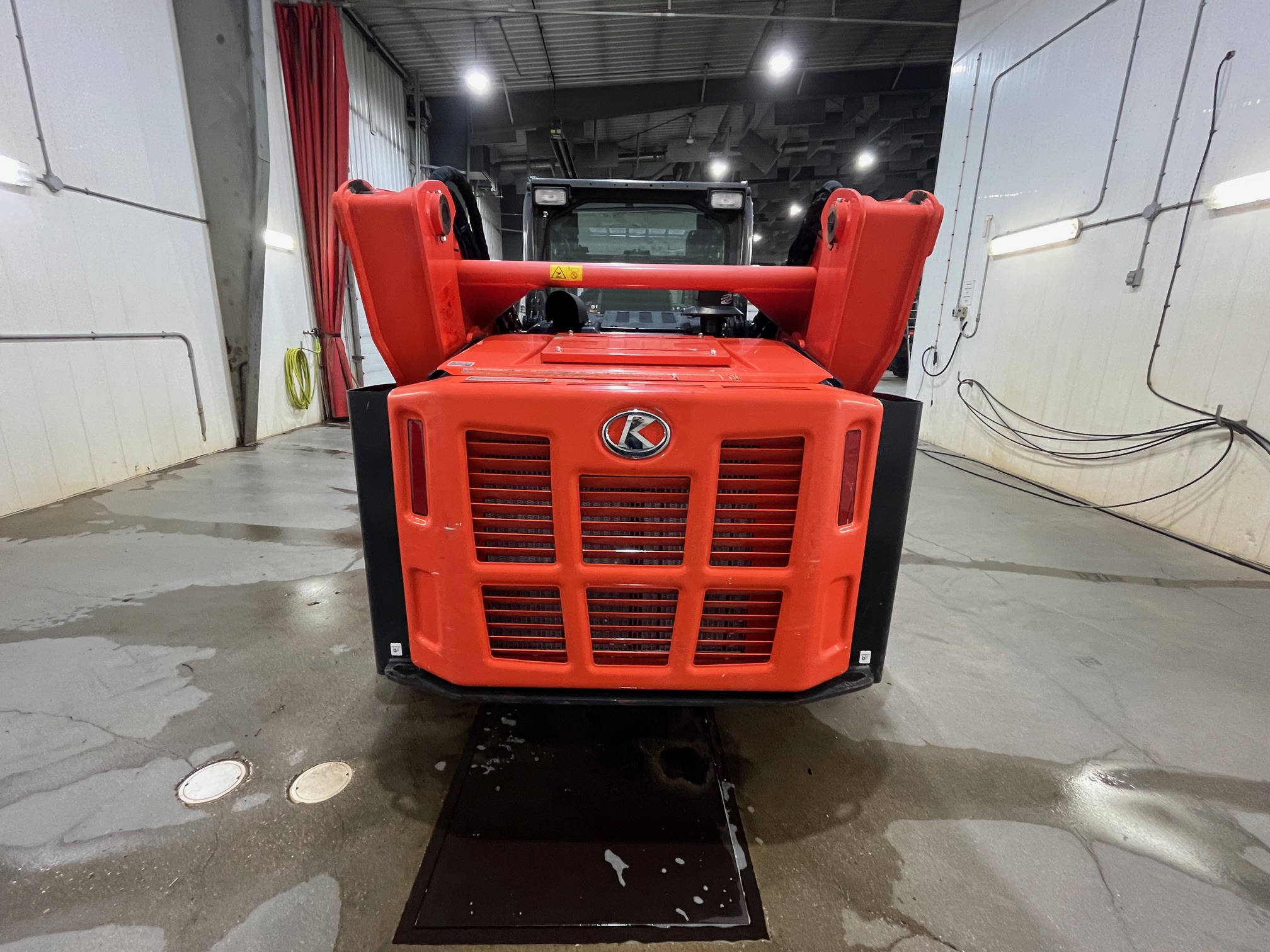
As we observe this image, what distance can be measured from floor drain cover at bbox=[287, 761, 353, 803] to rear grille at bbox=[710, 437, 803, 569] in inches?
46.2

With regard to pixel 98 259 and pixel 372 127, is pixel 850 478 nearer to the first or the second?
pixel 98 259

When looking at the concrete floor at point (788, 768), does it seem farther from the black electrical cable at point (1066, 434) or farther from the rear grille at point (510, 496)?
the black electrical cable at point (1066, 434)

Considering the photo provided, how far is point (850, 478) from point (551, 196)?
7.28ft

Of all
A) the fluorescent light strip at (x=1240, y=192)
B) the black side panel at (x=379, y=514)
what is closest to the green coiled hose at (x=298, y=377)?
the black side panel at (x=379, y=514)

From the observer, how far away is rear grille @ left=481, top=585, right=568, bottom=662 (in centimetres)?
135

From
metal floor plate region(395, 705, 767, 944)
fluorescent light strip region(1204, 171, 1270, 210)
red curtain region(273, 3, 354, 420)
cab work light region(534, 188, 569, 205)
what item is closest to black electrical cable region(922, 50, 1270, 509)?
fluorescent light strip region(1204, 171, 1270, 210)

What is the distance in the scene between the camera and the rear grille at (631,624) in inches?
52.9

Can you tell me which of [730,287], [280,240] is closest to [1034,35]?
[730,287]

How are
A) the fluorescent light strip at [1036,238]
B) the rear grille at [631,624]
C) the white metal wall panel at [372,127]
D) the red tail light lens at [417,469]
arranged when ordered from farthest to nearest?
the white metal wall panel at [372,127] < the fluorescent light strip at [1036,238] < the rear grille at [631,624] < the red tail light lens at [417,469]

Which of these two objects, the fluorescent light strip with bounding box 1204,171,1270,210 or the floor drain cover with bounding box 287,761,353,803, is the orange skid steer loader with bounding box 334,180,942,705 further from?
the fluorescent light strip with bounding box 1204,171,1270,210

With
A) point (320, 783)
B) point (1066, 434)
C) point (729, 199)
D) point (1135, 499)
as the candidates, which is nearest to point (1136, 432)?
point (1135, 499)

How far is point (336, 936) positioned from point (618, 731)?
2.69 ft

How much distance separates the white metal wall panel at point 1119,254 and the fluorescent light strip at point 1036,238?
82 millimetres

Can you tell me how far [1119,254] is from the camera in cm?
406
